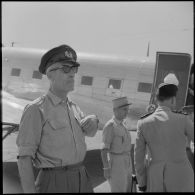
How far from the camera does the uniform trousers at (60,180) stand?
1.53 m

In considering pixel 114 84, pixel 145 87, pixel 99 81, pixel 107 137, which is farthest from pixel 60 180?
pixel 99 81

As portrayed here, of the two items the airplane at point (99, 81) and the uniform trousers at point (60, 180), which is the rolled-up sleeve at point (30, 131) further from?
the airplane at point (99, 81)

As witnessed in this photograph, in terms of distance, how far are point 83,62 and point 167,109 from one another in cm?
487

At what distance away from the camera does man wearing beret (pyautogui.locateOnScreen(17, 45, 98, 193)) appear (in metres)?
1.50

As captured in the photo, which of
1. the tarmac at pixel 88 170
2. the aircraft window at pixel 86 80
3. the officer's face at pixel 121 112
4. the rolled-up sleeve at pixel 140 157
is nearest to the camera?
the rolled-up sleeve at pixel 140 157

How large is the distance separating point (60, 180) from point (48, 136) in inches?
9.1

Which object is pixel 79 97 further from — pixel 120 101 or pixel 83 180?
pixel 83 180

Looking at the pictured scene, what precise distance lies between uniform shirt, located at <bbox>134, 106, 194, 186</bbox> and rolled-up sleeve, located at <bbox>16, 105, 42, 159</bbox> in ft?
2.25

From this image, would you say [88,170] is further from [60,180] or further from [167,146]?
[60,180]

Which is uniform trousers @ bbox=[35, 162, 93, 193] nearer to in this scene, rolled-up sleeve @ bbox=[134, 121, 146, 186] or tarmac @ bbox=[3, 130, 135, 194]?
rolled-up sleeve @ bbox=[134, 121, 146, 186]

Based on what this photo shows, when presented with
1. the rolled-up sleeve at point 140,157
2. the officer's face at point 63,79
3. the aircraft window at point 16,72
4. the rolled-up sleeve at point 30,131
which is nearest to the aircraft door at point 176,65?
the rolled-up sleeve at point 140,157

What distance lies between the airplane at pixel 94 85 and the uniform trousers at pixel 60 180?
3953 mm

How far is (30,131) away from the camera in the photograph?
4.92ft

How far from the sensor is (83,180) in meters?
1.64
